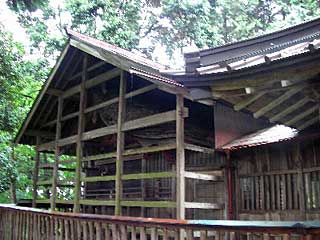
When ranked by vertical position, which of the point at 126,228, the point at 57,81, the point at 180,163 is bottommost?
the point at 126,228

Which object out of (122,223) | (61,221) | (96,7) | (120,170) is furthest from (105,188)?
(96,7)

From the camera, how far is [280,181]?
8227 millimetres

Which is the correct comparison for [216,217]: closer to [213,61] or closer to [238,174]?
[238,174]

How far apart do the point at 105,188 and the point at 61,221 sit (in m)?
6.19

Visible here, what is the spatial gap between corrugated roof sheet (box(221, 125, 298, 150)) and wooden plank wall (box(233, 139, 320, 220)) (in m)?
0.27

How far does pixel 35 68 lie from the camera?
65.6ft

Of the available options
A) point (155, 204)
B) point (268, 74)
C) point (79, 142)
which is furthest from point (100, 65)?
point (268, 74)

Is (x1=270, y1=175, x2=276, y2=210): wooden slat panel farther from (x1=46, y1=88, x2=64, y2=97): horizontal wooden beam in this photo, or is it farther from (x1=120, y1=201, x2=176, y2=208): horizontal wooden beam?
(x1=46, y1=88, x2=64, y2=97): horizontal wooden beam

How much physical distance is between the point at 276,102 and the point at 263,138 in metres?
3.71

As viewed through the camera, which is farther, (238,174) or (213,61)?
(238,174)

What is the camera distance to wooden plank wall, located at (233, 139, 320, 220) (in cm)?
766

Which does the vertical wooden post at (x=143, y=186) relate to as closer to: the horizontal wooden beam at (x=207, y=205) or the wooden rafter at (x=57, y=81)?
the horizontal wooden beam at (x=207, y=205)

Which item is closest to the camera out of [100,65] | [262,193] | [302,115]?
[302,115]

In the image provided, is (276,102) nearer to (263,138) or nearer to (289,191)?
(263,138)
